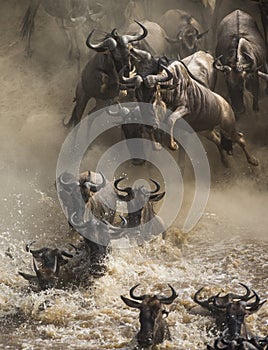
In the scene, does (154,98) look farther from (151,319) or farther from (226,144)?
(151,319)

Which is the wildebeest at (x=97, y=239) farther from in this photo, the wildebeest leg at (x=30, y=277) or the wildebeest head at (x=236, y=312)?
the wildebeest head at (x=236, y=312)

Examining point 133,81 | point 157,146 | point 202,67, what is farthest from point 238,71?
point 133,81

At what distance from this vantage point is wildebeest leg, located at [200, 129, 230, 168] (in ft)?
50.9

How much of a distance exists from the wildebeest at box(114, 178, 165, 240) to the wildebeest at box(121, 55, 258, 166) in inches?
35.4

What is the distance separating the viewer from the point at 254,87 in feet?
54.1

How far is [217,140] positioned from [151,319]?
5552mm

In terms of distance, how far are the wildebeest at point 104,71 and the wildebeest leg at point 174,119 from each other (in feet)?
3.42

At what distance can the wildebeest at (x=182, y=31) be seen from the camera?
1731 cm

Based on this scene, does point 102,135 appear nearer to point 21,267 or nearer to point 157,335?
point 21,267

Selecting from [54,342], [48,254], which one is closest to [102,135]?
[48,254]

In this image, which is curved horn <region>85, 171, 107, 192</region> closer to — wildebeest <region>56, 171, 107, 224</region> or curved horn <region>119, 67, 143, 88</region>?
wildebeest <region>56, 171, 107, 224</region>

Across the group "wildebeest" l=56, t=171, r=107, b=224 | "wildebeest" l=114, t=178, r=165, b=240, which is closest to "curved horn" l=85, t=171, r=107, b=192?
"wildebeest" l=56, t=171, r=107, b=224

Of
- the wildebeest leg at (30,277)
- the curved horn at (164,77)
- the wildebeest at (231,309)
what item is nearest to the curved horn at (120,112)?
the curved horn at (164,77)

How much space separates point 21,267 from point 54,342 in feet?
6.94
